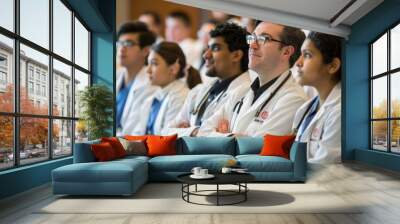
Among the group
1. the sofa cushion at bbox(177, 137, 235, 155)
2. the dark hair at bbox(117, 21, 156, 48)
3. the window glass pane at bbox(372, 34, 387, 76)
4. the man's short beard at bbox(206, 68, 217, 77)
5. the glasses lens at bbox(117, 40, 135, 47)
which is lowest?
the sofa cushion at bbox(177, 137, 235, 155)

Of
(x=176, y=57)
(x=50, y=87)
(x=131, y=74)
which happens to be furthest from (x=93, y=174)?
(x=176, y=57)

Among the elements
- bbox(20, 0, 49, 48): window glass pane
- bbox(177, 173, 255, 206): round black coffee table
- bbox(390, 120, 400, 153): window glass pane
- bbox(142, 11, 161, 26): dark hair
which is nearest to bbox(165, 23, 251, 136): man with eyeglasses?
bbox(142, 11, 161, 26): dark hair

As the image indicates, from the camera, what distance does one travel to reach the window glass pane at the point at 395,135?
25.4 ft

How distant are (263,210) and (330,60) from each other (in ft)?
18.7

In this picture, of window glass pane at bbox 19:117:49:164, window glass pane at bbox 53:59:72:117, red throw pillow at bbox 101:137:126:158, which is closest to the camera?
window glass pane at bbox 19:117:49:164

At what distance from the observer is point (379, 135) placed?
338 inches

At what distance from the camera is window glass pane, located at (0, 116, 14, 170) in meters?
5.01

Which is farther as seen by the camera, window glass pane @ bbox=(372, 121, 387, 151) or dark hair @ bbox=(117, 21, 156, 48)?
dark hair @ bbox=(117, 21, 156, 48)

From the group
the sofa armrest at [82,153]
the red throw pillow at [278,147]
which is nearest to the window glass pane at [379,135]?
the red throw pillow at [278,147]

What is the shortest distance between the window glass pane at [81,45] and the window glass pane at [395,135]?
6.72m

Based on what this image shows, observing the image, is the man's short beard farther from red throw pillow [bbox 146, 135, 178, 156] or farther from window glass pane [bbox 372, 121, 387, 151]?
window glass pane [bbox 372, 121, 387, 151]

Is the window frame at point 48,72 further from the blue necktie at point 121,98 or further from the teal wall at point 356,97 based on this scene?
the teal wall at point 356,97

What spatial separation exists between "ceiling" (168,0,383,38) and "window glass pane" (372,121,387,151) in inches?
85.3

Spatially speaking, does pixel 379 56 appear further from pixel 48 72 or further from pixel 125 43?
pixel 48 72
